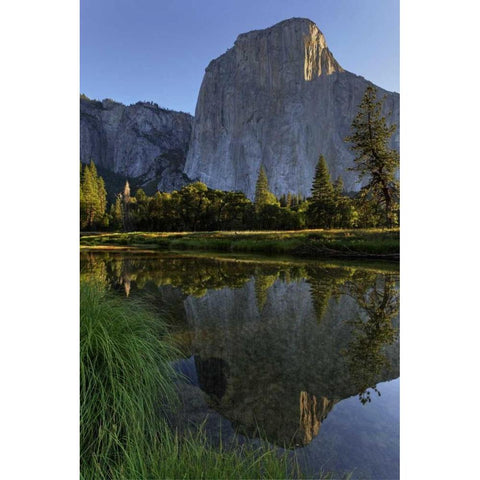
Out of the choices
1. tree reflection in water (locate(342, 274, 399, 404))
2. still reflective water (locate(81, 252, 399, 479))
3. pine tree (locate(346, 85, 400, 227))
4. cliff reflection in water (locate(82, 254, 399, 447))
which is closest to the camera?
still reflective water (locate(81, 252, 399, 479))

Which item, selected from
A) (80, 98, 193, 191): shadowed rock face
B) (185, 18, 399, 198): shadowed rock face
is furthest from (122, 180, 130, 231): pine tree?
(185, 18, 399, 198): shadowed rock face

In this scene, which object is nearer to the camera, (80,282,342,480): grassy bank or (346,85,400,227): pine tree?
(80,282,342,480): grassy bank

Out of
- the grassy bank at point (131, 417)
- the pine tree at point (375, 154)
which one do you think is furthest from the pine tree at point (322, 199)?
the grassy bank at point (131, 417)

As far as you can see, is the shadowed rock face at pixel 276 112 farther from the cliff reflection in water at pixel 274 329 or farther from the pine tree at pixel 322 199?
→ the cliff reflection in water at pixel 274 329

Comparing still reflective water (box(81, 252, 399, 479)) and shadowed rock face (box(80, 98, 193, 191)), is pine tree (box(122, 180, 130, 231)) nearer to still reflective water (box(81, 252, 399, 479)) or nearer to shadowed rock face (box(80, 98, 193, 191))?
shadowed rock face (box(80, 98, 193, 191))

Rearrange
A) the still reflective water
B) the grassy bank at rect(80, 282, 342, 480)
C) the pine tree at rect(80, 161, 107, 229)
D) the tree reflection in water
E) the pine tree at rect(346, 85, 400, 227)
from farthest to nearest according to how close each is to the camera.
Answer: the pine tree at rect(80, 161, 107, 229) → the pine tree at rect(346, 85, 400, 227) → the tree reflection in water → the still reflective water → the grassy bank at rect(80, 282, 342, 480)
